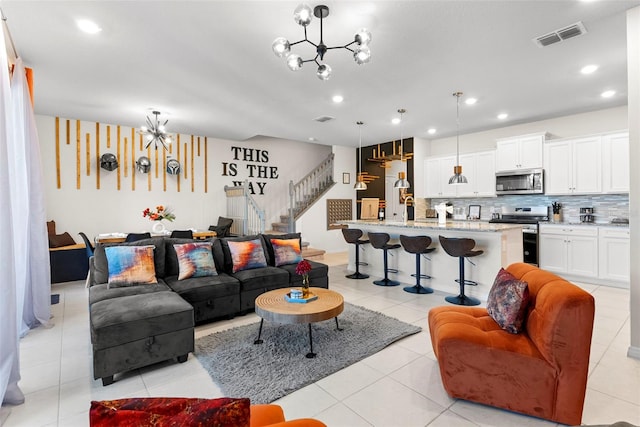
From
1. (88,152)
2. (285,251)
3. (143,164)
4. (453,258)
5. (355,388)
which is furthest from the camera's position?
(143,164)

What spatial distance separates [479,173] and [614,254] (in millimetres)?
2766

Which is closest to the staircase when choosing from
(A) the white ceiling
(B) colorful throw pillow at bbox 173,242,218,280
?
(A) the white ceiling

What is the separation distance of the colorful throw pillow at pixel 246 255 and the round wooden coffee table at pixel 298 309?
3.31ft

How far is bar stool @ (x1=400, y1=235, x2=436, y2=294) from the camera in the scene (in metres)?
4.86

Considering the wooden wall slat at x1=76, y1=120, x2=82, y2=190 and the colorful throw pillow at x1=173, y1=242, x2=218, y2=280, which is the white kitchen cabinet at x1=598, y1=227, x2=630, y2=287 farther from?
the wooden wall slat at x1=76, y1=120, x2=82, y2=190

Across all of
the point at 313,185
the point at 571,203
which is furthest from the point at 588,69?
the point at 313,185

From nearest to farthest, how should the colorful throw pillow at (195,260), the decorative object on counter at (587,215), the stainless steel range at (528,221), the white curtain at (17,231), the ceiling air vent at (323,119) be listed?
the white curtain at (17,231) < the colorful throw pillow at (195,260) < the decorative object on counter at (587,215) < the stainless steel range at (528,221) < the ceiling air vent at (323,119)

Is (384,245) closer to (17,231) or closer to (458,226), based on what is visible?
(458,226)

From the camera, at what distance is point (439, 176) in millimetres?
7867

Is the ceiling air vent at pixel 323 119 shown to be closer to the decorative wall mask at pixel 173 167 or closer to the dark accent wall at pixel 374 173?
the dark accent wall at pixel 374 173

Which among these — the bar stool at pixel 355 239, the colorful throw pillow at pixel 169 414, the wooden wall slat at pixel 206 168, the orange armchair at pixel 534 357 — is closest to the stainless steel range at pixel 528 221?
the bar stool at pixel 355 239

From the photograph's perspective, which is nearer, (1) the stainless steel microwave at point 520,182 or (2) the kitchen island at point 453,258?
(2) the kitchen island at point 453,258

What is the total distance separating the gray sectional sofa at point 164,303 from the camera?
8.25ft

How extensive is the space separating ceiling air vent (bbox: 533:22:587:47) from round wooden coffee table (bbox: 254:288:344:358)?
11.3 feet
